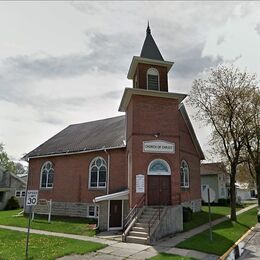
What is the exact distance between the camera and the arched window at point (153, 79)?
859 inches

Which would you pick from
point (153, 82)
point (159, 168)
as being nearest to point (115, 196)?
point (159, 168)

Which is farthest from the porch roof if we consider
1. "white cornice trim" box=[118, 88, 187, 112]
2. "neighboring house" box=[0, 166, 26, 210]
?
"neighboring house" box=[0, 166, 26, 210]

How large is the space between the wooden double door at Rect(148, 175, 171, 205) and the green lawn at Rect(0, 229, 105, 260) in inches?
232

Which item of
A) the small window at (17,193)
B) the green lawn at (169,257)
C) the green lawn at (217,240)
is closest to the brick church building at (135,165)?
the green lawn at (217,240)

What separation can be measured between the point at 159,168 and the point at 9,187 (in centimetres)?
3021

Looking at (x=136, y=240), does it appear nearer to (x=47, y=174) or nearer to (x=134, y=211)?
(x=134, y=211)

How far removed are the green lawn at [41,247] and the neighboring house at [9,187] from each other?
25.7 meters

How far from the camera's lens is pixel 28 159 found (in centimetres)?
2930

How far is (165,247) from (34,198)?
695 cm

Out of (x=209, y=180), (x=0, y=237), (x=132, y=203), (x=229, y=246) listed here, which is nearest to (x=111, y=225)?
(x=132, y=203)

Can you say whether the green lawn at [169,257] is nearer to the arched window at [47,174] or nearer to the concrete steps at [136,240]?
the concrete steps at [136,240]

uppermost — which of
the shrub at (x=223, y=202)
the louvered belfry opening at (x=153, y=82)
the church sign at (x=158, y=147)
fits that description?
the louvered belfry opening at (x=153, y=82)

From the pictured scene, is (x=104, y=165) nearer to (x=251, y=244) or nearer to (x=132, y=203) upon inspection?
(x=132, y=203)

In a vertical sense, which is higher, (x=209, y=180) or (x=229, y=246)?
(x=209, y=180)
